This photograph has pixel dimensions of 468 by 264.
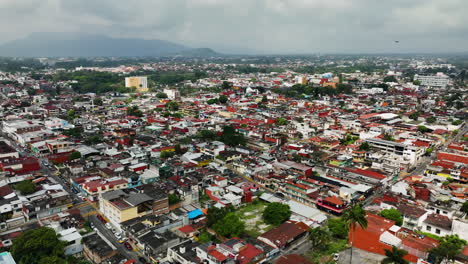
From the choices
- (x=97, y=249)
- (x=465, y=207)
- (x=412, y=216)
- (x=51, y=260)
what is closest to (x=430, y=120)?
(x=465, y=207)

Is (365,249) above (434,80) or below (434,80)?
below

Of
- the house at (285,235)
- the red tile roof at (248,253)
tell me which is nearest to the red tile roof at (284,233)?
the house at (285,235)

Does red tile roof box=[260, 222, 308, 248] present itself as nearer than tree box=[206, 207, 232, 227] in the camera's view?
Yes

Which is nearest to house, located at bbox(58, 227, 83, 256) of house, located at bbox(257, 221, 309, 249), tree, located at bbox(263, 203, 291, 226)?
house, located at bbox(257, 221, 309, 249)

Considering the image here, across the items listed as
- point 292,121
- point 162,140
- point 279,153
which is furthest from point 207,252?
point 292,121

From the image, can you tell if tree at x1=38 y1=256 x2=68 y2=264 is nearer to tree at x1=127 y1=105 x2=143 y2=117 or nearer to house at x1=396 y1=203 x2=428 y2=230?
house at x1=396 y1=203 x2=428 y2=230

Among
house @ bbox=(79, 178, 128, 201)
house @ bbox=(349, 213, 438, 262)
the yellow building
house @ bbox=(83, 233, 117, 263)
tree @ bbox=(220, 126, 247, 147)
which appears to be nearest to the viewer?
house @ bbox=(83, 233, 117, 263)

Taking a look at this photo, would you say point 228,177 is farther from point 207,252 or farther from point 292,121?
point 292,121
